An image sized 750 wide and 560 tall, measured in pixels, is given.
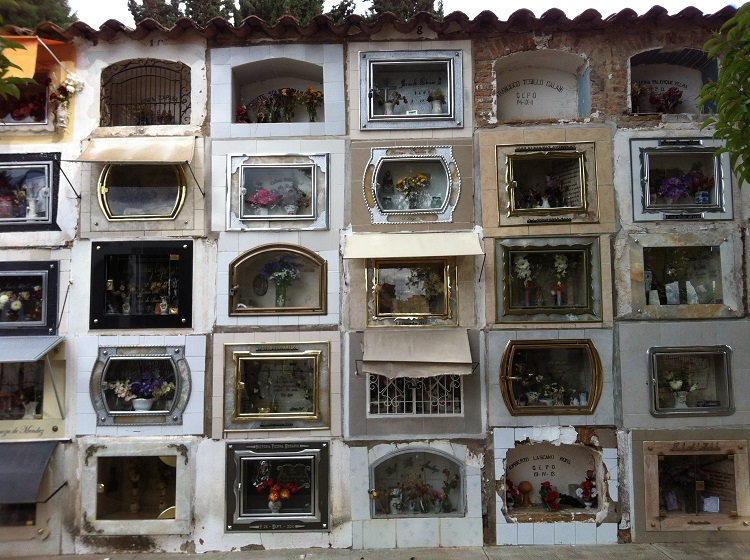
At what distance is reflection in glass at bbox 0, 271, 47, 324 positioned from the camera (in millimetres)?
8406

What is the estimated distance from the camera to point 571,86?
9086mm

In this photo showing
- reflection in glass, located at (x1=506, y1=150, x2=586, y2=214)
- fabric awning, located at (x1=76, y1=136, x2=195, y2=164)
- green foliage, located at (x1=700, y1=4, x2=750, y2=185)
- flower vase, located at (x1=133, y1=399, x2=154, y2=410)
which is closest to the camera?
green foliage, located at (x1=700, y1=4, x2=750, y2=185)

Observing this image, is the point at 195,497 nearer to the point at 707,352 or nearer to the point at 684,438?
the point at 684,438

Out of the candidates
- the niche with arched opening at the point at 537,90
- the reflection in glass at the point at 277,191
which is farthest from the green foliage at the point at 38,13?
the niche with arched opening at the point at 537,90

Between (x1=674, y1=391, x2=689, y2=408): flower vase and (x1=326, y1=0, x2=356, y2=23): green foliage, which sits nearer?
(x1=674, y1=391, x2=689, y2=408): flower vase

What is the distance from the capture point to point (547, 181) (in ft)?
29.4

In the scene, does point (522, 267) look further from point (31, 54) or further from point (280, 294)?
point (31, 54)

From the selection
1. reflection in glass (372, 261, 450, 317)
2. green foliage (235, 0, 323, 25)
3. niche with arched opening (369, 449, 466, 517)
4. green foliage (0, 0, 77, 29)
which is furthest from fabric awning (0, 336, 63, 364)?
green foliage (235, 0, 323, 25)

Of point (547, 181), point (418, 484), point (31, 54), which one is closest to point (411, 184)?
point (547, 181)

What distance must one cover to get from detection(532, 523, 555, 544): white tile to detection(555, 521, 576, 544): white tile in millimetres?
56

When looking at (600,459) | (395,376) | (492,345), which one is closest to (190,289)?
(395,376)

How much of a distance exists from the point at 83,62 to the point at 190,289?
379 centimetres

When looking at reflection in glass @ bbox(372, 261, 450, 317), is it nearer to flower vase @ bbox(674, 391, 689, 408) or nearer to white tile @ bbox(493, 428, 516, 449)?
white tile @ bbox(493, 428, 516, 449)

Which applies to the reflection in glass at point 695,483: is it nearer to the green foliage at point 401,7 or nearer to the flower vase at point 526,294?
the flower vase at point 526,294
